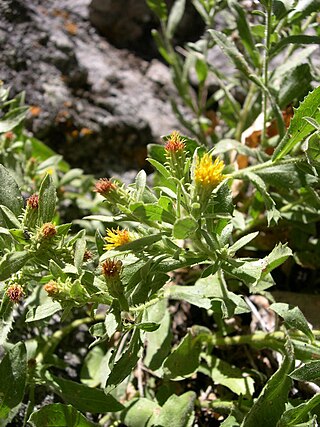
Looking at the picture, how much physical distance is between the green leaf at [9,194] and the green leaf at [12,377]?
18.7 inches

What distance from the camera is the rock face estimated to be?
3.28m

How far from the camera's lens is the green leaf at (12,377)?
197 cm

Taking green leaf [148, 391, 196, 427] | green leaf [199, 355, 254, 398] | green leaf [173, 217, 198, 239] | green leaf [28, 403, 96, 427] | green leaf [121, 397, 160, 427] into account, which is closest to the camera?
green leaf [173, 217, 198, 239]

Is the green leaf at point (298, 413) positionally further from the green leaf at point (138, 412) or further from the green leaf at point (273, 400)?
the green leaf at point (138, 412)

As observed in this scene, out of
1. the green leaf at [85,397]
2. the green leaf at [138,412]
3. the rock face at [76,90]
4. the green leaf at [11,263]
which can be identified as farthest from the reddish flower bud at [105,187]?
the rock face at [76,90]

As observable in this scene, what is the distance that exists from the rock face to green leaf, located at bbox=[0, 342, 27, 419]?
60.7 inches

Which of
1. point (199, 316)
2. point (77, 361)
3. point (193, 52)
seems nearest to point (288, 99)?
point (193, 52)

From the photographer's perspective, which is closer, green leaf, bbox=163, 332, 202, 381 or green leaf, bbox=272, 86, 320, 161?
green leaf, bbox=272, 86, 320, 161

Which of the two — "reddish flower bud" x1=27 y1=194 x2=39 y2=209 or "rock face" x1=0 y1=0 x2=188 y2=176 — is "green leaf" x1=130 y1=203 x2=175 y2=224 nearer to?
"reddish flower bud" x1=27 y1=194 x2=39 y2=209

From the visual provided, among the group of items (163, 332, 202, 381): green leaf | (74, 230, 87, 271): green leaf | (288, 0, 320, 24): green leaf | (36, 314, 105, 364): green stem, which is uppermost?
(288, 0, 320, 24): green leaf

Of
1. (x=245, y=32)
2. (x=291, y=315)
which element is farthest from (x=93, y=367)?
(x=245, y=32)

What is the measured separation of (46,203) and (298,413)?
1.02 meters

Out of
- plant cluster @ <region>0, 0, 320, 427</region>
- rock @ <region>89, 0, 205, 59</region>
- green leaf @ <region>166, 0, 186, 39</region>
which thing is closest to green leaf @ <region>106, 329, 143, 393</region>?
plant cluster @ <region>0, 0, 320, 427</region>

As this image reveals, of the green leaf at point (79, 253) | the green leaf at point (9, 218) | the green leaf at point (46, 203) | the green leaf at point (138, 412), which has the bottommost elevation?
the green leaf at point (138, 412)
